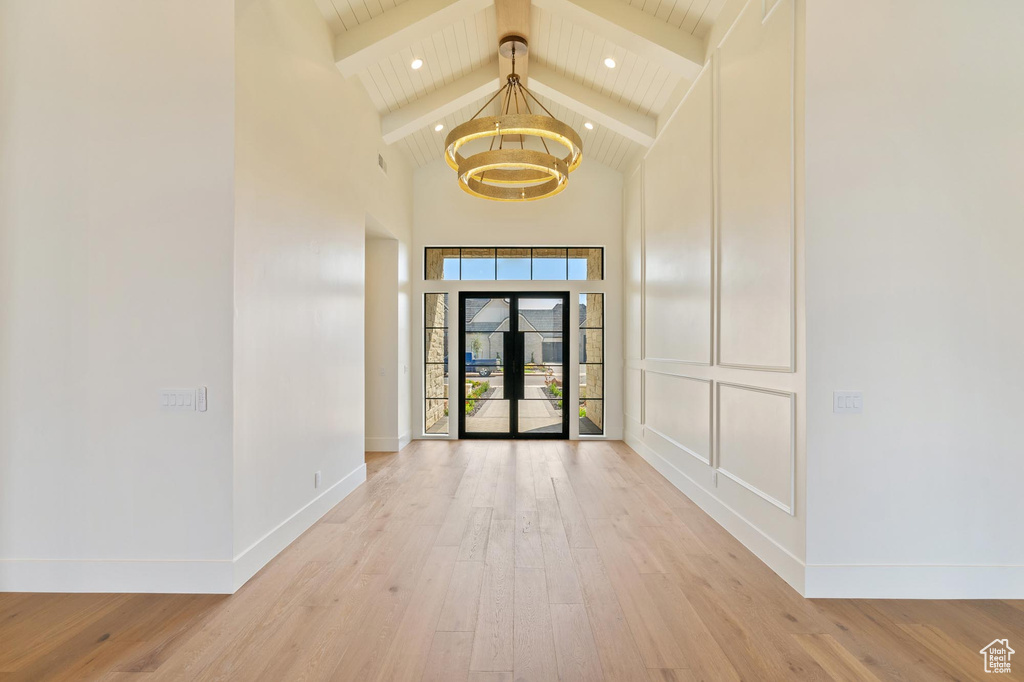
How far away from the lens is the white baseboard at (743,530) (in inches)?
115

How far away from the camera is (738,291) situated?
369 cm

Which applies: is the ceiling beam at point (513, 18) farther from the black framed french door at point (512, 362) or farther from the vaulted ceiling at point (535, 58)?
the black framed french door at point (512, 362)

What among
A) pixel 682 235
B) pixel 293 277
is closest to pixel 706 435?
pixel 682 235

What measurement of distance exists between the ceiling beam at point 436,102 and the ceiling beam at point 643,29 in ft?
4.78

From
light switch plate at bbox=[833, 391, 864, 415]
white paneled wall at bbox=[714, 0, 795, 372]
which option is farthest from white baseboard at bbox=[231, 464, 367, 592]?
light switch plate at bbox=[833, 391, 864, 415]

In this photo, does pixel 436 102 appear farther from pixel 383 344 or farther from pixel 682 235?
pixel 682 235

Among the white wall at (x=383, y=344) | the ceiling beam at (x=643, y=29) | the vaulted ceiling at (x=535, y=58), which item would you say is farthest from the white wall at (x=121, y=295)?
the white wall at (x=383, y=344)

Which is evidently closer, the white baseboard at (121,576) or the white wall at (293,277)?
the white baseboard at (121,576)

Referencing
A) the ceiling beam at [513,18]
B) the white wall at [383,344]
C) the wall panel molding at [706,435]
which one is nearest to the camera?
the wall panel molding at [706,435]

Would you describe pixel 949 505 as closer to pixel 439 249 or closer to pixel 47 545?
pixel 47 545

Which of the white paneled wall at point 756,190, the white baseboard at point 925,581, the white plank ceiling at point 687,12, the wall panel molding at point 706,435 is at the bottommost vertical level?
the white baseboard at point 925,581

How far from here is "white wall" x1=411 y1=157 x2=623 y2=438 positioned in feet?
24.7

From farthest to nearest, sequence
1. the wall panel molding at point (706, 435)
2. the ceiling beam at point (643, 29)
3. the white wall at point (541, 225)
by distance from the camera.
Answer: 1. the white wall at point (541, 225)
2. the ceiling beam at point (643, 29)
3. the wall panel molding at point (706, 435)

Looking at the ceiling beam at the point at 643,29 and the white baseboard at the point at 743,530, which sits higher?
the ceiling beam at the point at 643,29
